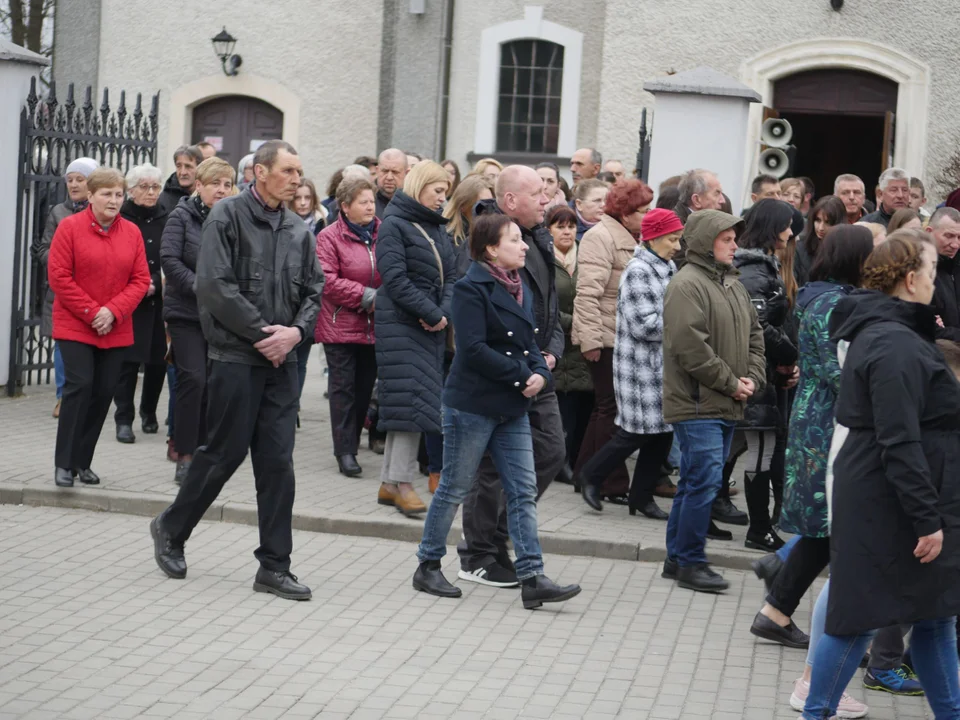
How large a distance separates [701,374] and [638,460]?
1.78 m

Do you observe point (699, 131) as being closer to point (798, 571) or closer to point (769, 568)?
point (769, 568)

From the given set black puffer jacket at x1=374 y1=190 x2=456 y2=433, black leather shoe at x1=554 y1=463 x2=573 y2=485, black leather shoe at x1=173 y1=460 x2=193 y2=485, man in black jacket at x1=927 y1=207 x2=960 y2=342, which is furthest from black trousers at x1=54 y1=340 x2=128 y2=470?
man in black jacket at x1=927 y1=207 x2=960 y2=342

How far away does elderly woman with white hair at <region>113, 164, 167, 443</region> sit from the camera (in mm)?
10844

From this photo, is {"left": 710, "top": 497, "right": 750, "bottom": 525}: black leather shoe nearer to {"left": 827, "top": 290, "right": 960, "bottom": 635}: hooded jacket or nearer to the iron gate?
{"left": 827, "top": 290, "right": 960, "bottom": 635}: hooded jacket

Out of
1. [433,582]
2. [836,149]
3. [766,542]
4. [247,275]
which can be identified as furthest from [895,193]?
[836,149]

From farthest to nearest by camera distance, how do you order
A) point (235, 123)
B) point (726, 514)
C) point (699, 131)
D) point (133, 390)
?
point (235, 123)
point (699, 131)
point (133, 390)
point (726, 514)

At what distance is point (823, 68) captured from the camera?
59.5ft

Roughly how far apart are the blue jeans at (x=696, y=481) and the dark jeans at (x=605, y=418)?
191 centimetres

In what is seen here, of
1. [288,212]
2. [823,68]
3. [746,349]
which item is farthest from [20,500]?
[823,68]

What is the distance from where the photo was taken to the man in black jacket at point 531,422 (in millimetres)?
7883

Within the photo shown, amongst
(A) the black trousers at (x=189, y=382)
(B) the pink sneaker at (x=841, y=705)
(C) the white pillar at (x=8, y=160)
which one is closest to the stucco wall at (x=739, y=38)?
(C) the white pillar at (x=8, y=160)

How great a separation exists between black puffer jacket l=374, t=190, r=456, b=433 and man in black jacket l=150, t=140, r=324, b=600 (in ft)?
5.10

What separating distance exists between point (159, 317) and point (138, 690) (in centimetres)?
589

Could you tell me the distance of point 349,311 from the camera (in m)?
10.4
